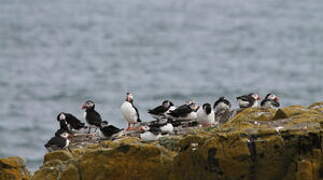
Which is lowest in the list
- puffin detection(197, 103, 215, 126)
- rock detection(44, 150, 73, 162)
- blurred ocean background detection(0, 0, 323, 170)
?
rock detection(44, 150, 73, 162)

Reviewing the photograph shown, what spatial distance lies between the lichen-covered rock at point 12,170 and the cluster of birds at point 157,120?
111 inches

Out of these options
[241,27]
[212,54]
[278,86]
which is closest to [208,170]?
[278,86]

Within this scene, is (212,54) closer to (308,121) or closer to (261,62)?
(261,62)

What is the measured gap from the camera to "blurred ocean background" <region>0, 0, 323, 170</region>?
64.0 m

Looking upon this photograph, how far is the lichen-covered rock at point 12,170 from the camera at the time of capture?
1778 cm

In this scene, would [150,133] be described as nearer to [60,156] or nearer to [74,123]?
[60,156]

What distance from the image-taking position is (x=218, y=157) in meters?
15.5

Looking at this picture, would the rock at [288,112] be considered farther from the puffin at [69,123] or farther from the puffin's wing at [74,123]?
the puffin's wing at [74,123]

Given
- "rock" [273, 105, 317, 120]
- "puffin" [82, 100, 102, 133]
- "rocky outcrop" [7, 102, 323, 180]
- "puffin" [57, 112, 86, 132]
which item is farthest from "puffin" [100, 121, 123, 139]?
"rock" [273, 105, 317, 120]

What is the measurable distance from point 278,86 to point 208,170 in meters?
54.4

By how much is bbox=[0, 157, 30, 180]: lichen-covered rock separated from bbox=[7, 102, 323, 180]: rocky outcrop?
3.03 ft

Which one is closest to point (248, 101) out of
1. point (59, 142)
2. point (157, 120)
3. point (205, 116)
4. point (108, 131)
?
point (205, 116)

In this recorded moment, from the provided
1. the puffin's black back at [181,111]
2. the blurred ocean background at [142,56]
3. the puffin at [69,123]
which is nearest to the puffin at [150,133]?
the puffin's black back at [181,111]

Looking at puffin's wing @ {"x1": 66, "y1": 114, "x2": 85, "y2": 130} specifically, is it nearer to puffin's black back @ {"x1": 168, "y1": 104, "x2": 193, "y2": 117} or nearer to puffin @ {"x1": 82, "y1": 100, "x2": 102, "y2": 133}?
puffin @ {"x1": 82, "y1": 100, "x2": 102, "y2": 133}
